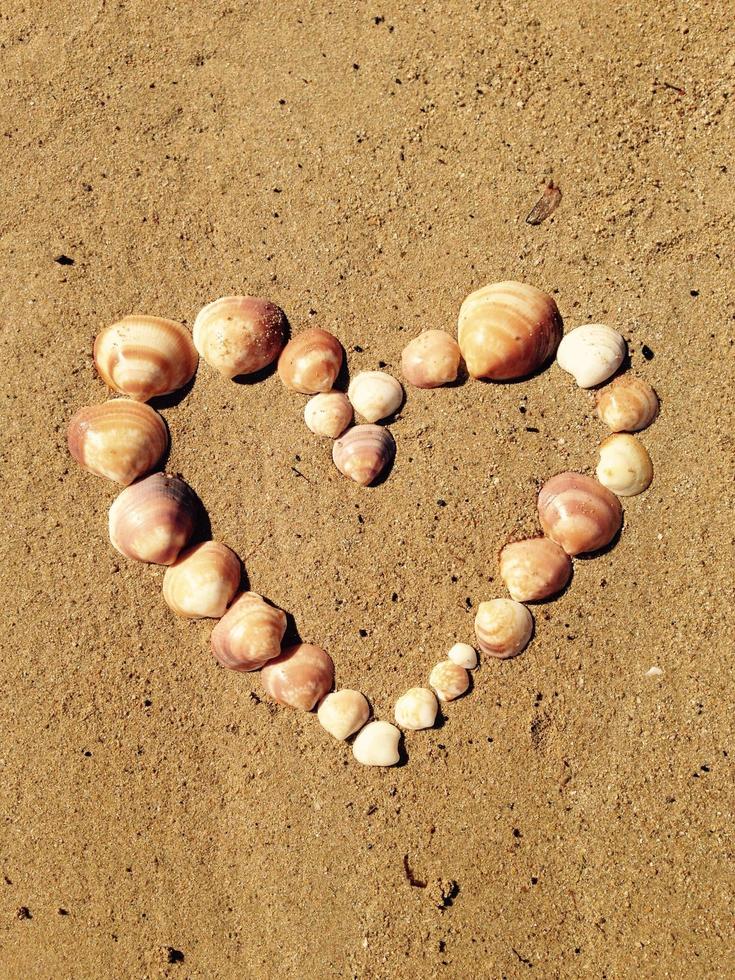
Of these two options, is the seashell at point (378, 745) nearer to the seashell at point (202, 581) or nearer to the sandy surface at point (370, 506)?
the sandy surface at point (370, 506)

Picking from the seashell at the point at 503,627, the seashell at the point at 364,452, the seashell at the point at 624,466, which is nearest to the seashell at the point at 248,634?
the seashell at the point at 364,452

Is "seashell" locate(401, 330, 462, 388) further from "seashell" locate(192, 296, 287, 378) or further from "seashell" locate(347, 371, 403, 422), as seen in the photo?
"seashell" locate(192, 296, 287, 378)

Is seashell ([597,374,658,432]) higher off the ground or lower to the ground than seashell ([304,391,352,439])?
higher

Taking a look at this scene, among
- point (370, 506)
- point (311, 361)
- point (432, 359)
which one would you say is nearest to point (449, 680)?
point (370, 506)

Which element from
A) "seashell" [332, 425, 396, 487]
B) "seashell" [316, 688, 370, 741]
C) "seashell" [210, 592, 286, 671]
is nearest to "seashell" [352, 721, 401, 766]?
"seashell" [316, 688, 370, 741]

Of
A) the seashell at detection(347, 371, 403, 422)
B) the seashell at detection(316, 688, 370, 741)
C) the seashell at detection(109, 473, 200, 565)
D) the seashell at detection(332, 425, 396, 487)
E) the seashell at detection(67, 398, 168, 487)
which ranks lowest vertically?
the seashell at detection(316, 688, 370, 741)
